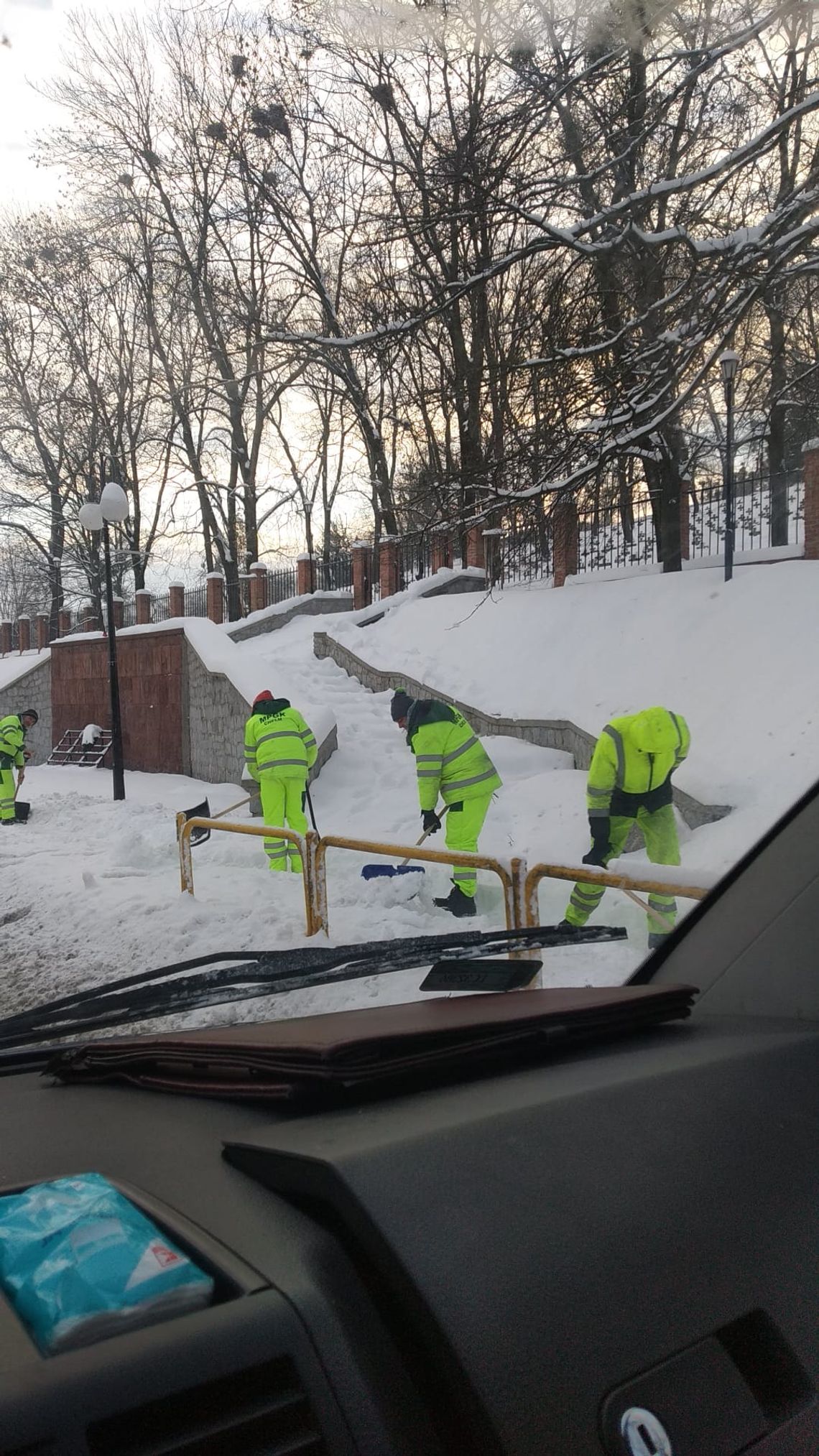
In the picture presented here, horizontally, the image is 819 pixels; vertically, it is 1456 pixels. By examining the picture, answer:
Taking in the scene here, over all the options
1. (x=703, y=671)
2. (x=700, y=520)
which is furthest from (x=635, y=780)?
(x=700, y=520)

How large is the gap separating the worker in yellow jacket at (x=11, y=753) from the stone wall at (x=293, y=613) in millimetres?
7538

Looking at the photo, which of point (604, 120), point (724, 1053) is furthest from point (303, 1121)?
point (604, 120)

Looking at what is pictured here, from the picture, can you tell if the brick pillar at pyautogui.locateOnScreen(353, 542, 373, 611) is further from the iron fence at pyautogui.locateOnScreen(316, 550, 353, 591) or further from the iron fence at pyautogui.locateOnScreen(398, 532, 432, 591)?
the iron fence at pyautogui.locateOnScreen(398, 532, 432, 591)

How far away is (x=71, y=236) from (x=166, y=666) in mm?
5322

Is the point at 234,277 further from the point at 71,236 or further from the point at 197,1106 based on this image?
the point at 197,1106

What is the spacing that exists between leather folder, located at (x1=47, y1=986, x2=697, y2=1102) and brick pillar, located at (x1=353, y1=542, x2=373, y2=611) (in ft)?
51.9

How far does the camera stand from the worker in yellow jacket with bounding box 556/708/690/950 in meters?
3.90

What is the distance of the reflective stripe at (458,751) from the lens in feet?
19.0

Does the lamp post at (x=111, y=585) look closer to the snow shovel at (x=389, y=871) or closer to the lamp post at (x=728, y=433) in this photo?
the snow shovel at (x=389, y=871)

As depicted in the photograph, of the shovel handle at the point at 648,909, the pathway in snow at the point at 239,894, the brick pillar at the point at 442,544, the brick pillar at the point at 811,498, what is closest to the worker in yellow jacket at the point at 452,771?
the pathway in snow at the point at 239,894

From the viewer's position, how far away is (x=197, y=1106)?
1227 mm

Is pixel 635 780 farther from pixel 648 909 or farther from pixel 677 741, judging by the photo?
pixel 648 909

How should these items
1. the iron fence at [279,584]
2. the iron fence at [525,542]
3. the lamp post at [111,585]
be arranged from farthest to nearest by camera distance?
the iron fence at [279,584] < the lamp post at [111,585] < the iron fence at [525,542]

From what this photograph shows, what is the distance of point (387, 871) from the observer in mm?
4684
